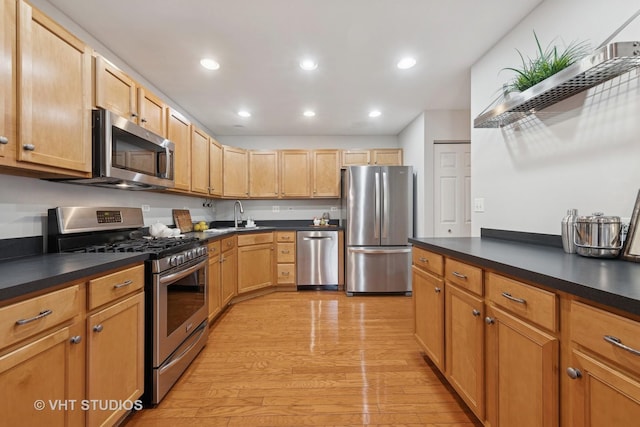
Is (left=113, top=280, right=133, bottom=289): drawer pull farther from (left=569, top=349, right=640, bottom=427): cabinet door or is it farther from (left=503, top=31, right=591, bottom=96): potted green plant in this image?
(left=503, top=31, right=591, bottom=96): potted green plant

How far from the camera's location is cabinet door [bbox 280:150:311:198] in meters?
4.40

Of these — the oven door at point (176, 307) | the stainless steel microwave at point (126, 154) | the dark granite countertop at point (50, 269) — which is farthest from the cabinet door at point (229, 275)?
the dark granite countertop at point (50, 269)

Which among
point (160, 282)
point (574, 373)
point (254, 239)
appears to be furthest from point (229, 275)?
point (574, 373)

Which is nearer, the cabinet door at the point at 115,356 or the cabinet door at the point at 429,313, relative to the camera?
the cabinet door at the point at 115,356

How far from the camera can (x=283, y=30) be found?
1.99 meters

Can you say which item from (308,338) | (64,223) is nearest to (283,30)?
(64,223)

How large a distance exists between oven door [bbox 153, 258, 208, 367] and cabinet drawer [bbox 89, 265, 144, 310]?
11 cm

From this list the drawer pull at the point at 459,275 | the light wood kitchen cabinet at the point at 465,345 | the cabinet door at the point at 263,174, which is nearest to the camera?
the light wood kitchen cabinet at the point at 465,345

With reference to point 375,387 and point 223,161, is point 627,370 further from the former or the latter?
point 223,161

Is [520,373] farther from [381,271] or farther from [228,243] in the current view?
[228,243]

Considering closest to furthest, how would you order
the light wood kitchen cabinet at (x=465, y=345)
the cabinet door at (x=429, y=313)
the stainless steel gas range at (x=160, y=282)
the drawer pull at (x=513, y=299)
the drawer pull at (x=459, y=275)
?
the drawer pull at (x=513, y=299) → the light wood kitchen cabinet at (x=465, y=345) → the drawer pull at (x=459, y=275) → the stainless steel gas range at (x=160, y=282) → the cabinet door at (x=429, y=313)

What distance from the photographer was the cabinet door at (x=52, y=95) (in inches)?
48.7

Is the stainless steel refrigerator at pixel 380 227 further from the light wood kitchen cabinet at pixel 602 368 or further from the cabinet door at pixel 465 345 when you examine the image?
the light wood kitchen cabinet at pixel 602 368

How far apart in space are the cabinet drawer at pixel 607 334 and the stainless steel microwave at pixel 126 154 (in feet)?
7.60
